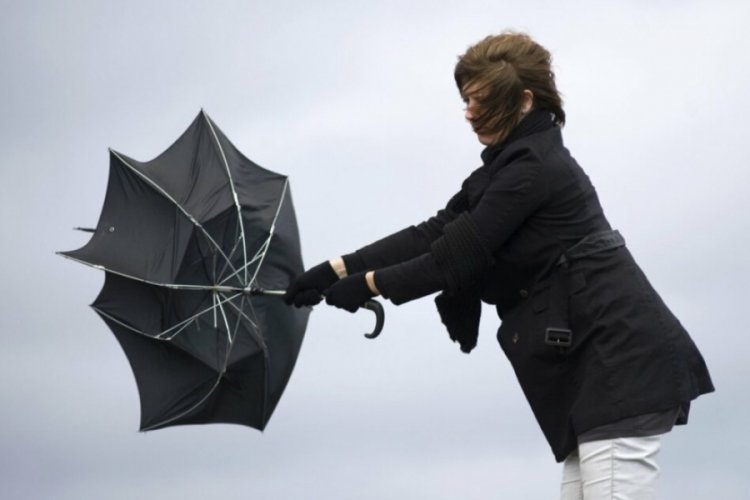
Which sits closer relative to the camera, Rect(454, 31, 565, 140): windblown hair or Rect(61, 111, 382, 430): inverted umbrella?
Rect(454, 31, 565, 140): windblown hair

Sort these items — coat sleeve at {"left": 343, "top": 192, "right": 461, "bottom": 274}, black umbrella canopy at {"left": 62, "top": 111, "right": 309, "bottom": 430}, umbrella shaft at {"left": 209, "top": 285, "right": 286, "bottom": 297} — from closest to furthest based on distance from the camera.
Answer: coat sleeve at {"left": 343, "top": 192, "right": 461, "bottom": 274} → umbrella shaft at {"left": 209, "top": 285, "right": 286, "bottom": 297} → black umbrella canopy at {"left": 62, "top": 111, "right": 309, "bottom": 430}

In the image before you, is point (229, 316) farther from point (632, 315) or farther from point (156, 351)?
point (632, 315)

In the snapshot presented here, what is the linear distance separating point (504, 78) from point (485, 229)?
34.3 inches

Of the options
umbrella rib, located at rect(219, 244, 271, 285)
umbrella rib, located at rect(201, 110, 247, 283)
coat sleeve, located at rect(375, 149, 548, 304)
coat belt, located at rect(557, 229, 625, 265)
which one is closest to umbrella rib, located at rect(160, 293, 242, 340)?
umbrella rib, located at rect(219, 244, 271, 285)

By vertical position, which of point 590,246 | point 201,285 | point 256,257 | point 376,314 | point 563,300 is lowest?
point 563,300

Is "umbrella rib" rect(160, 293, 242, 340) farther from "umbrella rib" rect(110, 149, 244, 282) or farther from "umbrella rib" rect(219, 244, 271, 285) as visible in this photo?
"umbrella rib" rect(110, 149, 244, 282)

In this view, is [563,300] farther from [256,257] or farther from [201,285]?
[201,285]

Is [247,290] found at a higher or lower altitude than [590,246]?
higher

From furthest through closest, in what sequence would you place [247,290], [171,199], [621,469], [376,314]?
[171,199]
[247,290]
[376,314]
[621,469]

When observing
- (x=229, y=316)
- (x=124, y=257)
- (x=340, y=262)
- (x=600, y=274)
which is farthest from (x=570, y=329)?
(x=124, y=257)

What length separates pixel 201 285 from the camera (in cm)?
1036

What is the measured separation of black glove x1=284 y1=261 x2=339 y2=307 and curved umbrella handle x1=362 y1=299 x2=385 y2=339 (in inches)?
22.5

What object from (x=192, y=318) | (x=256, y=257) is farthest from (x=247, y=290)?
(x=192, y=318)

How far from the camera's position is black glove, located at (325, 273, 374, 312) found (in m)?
8.36
